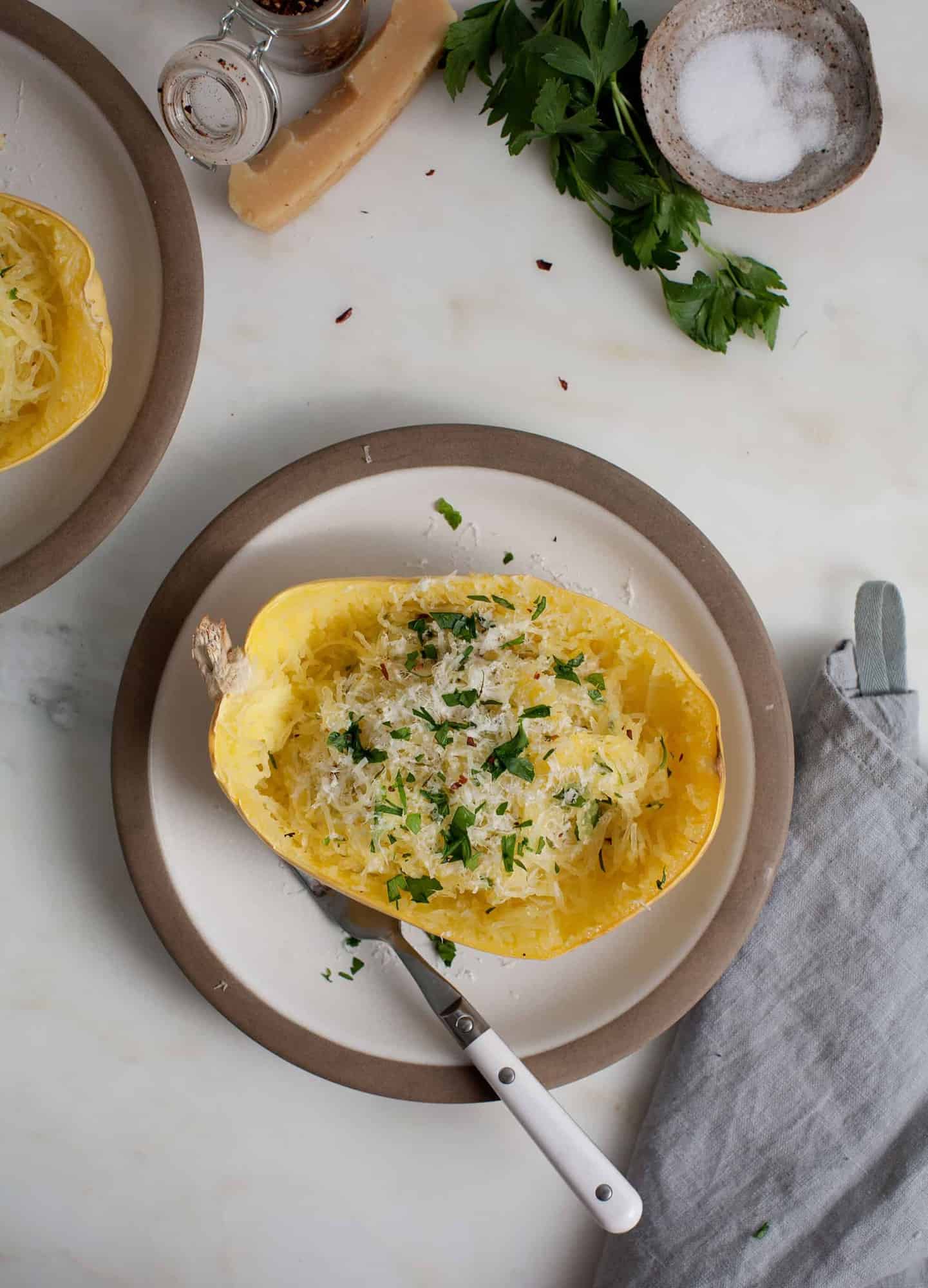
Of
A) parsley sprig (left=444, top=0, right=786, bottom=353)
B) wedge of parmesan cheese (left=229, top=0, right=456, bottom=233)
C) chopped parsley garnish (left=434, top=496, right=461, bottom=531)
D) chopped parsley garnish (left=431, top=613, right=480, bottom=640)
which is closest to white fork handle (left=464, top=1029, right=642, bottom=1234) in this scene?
chopped parsley garnish (left=431, top=613, right=480, bottom=640)

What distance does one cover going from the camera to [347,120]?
1.54 m

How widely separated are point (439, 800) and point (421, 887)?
12 centimetres

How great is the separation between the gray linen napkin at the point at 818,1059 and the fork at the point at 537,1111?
205mm

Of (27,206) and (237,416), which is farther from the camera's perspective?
(237,416)

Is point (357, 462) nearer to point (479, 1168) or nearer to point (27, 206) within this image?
point (27, 206)

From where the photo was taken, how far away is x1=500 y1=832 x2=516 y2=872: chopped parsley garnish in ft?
4.35

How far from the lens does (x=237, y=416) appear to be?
1.62 m

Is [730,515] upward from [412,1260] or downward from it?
upward

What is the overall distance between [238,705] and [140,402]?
1.77 feet

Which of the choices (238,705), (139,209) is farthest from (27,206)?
(238,705)

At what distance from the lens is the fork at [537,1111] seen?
143 centimetres

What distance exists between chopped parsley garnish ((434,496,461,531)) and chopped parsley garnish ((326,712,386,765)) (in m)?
0.38

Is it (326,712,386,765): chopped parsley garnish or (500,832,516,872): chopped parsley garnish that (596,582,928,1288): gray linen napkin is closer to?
(500,832,516,872): chopped parsley garnish

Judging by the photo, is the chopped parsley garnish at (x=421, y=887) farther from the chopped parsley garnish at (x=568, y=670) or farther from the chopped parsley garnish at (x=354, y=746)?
the chopped parsley garnish at (x=568, y=670)
